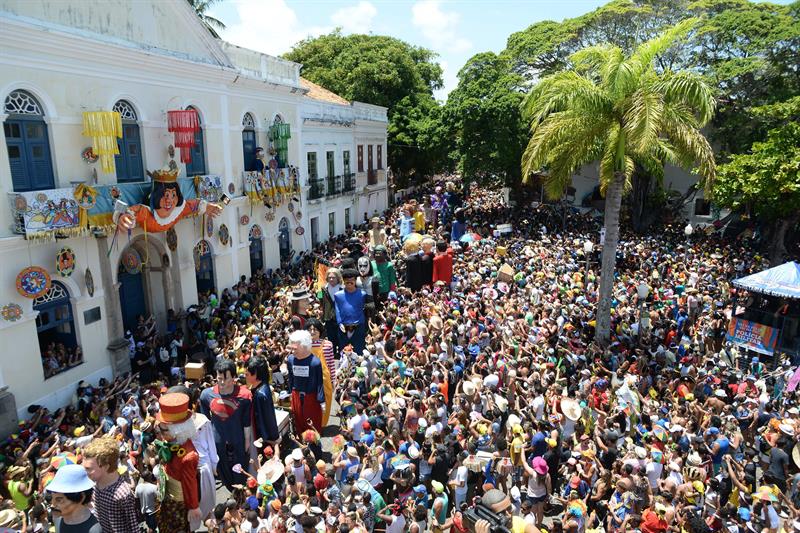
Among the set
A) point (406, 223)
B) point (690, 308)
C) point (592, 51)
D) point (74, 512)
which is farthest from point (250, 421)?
point (406, 223)

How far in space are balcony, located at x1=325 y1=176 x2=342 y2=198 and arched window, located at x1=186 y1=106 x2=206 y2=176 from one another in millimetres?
8549

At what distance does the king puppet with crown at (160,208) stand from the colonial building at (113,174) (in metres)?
0.05

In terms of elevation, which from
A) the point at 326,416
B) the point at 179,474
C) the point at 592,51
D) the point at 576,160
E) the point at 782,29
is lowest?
the point at 326,416

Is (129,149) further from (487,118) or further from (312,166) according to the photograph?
(487,118)

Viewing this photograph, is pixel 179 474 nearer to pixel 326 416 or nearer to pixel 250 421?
pixel 250 421

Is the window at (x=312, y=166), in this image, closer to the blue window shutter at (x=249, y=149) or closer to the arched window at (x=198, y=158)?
the blue window shutter at (x=249, y=149)

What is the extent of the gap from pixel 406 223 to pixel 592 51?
11692mm

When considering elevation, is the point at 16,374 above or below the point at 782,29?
below

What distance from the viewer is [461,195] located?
34594mm

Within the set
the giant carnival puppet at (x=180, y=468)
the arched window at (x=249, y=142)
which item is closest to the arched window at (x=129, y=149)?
the arched window at (x=249, y=142)

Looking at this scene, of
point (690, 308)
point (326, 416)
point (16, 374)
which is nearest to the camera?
point (326, 416)

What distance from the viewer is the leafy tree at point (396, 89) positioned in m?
33.4

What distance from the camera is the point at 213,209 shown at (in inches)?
595

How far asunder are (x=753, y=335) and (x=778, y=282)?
1.38 meters
